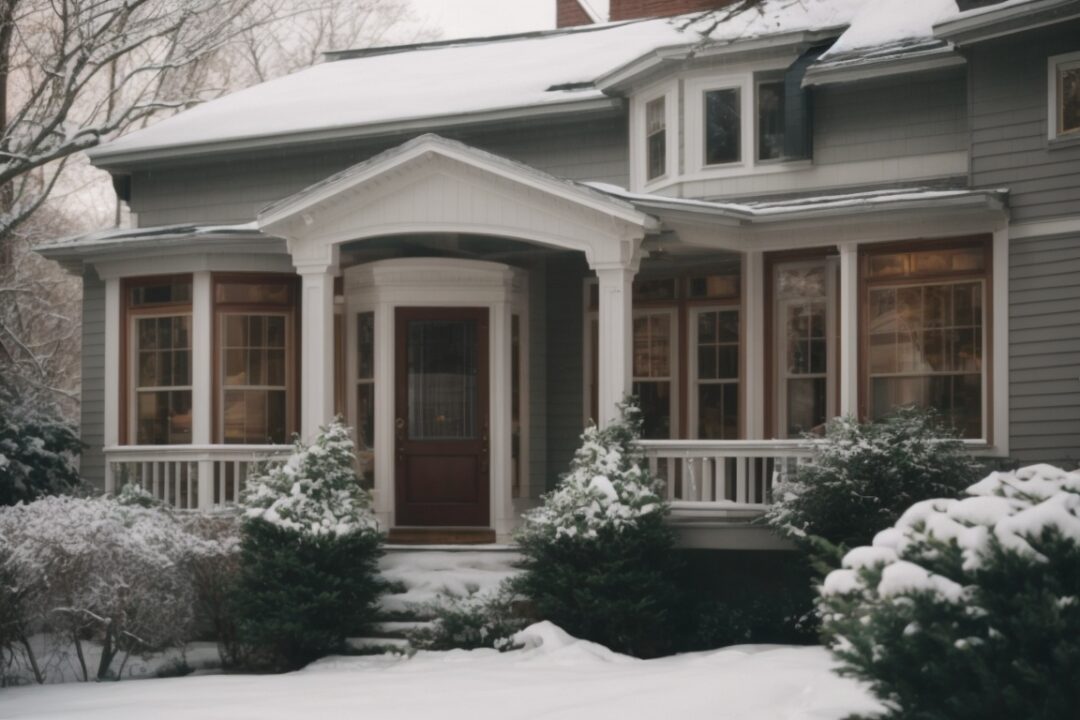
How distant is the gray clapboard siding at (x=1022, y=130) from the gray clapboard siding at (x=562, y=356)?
4.63m

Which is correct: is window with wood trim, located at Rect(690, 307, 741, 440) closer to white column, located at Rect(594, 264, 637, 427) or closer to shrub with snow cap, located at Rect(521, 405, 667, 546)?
white column, located at Rect(594, 264, 637, 427)

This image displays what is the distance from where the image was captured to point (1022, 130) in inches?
528

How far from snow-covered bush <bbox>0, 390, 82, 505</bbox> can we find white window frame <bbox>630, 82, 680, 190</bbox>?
6.93 meters

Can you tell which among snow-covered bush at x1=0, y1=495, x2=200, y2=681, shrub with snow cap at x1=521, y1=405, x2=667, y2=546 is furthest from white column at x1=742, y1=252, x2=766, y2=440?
snow-covered bush at x1=0, y1=495, x2=200, y2=681

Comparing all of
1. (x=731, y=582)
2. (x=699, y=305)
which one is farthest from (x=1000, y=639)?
(x=699, y=305)

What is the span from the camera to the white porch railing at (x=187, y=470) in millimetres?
15062

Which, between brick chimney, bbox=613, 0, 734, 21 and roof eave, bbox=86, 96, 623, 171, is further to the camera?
brick chimney, bbox=613, 0, 734, 21

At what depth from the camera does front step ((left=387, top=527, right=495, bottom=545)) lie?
1478cm

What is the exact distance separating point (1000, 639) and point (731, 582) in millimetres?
6968

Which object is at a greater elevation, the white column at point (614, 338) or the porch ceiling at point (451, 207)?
the porch ceiling at point (451, 207)

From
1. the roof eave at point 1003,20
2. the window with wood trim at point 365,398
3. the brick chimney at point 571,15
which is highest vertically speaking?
the brick chimney at point 571,15

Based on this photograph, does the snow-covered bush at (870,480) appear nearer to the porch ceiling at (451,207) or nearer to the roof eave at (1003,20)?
the porch ceiling at (451,207)

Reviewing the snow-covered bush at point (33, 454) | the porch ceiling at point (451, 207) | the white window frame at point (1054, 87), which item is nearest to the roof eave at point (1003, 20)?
the white window frame at point (1054, 87)

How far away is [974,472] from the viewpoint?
40.5ft
